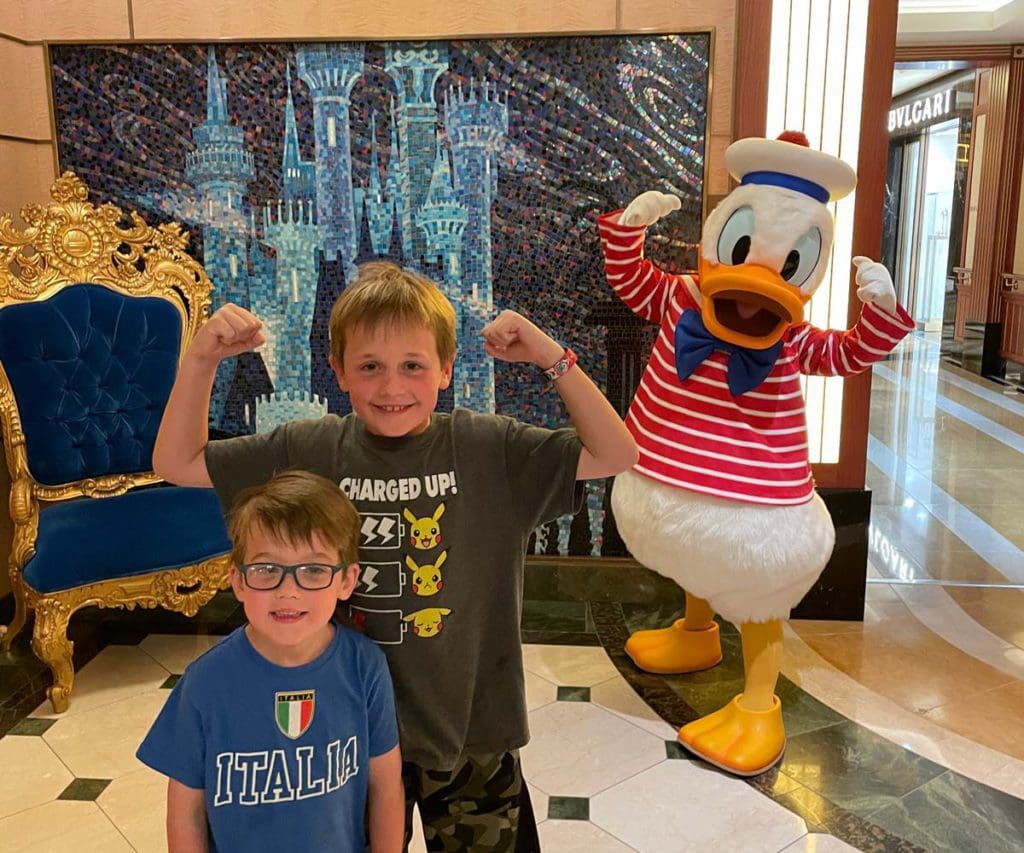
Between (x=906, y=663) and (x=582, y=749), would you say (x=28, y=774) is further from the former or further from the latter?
(x=906, y=663)

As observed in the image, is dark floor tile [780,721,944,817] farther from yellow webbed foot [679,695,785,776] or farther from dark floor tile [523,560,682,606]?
dark floor tile [523,560,682,606]

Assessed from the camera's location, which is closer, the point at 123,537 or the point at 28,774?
the point at 28,774

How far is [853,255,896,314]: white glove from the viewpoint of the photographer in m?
2.29

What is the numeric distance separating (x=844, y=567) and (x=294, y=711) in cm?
247

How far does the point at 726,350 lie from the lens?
7.80 ft

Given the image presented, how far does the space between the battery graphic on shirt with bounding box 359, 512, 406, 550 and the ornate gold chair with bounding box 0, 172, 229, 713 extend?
169cm

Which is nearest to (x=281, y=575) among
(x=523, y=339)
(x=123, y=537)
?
(x=523, y=339)

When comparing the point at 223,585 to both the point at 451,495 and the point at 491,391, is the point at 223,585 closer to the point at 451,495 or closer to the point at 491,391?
the point at 491,391

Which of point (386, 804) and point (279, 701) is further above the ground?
point (279, 701)

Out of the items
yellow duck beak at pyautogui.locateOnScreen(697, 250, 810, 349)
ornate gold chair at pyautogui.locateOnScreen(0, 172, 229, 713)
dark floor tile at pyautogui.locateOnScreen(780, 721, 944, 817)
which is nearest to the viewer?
yellow duck beak at pyautogui.locateOnScreen(697, 250, 810, 349)

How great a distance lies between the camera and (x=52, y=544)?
264 cm

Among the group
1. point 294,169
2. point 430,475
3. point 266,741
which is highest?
point 294,169

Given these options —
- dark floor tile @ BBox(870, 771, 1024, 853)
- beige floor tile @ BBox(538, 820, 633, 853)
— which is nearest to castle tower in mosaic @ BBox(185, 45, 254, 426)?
beige floor tile @ BBox(538, 820, 633, 853)

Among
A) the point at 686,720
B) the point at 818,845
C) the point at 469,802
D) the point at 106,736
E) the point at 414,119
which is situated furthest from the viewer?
the point at 414,119
